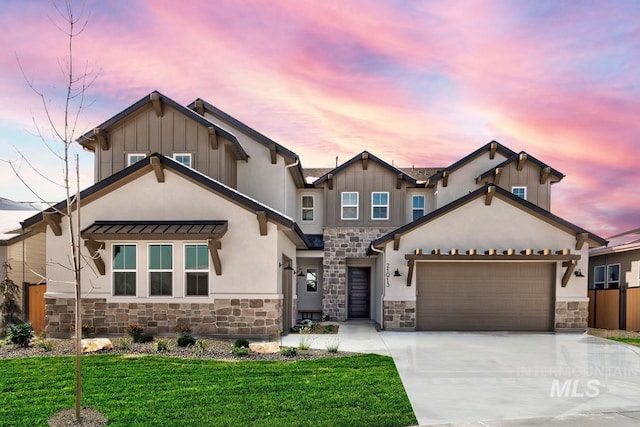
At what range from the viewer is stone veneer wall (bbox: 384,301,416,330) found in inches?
676

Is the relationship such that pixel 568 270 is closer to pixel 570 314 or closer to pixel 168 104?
pixel 570 314

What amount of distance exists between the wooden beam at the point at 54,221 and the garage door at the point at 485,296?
11.4 meters

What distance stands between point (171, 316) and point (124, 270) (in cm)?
192

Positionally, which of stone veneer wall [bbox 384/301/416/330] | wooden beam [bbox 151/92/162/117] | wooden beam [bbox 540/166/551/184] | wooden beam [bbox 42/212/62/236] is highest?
wooden beam [bbox 151/92/162/117]

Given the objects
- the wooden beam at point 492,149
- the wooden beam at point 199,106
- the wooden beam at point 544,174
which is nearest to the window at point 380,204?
the wooden beam at point 492,149

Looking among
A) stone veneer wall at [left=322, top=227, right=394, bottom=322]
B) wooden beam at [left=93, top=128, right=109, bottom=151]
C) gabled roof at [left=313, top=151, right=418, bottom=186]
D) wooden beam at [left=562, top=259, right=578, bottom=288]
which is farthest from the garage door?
wooden beam at [left=93, top=128, right=109, bottom=151]

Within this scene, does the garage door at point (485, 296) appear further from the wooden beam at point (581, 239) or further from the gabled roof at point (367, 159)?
the gabled roof at point (367, 159)

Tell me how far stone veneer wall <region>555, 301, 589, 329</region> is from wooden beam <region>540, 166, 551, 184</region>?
641 centimetres

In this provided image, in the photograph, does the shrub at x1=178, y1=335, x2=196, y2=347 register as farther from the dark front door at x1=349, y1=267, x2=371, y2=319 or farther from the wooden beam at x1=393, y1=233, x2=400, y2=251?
the dark front door at x1=349, y1=267, x2=371, y2=319

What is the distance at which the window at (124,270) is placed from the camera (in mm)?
14406

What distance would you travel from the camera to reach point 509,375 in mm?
9766

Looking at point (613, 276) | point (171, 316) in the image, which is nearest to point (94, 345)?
point (171, 316)

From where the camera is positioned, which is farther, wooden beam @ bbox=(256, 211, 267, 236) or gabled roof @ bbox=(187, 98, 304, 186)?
gabled roof @ bbox=(187, 98, 304, 186)

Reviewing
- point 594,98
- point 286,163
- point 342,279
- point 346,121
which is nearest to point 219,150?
point 286,163
